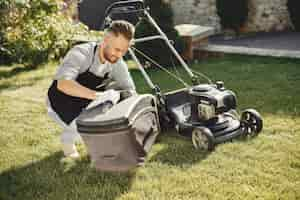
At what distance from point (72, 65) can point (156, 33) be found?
401cm

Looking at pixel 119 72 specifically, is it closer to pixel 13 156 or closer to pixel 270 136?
pixel 13 156

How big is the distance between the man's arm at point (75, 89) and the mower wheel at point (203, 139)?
3.09 feet

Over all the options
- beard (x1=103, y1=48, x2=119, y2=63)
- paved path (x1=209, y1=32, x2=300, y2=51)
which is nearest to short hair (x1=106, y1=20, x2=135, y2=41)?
beard (x1=103, y1=48, x2=119, y2=63)

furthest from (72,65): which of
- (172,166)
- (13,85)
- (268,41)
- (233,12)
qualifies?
(233,12)

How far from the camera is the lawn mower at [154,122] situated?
284 centimetres

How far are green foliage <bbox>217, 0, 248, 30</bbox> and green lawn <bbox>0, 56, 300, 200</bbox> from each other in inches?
220

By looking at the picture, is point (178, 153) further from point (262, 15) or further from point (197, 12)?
point (197, 12)

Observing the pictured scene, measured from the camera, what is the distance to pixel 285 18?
10719 millimetres

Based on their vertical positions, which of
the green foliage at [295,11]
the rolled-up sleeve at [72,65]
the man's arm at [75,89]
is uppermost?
the rolled-up sleeve at [72,65]

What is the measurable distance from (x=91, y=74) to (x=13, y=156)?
3.61 ft

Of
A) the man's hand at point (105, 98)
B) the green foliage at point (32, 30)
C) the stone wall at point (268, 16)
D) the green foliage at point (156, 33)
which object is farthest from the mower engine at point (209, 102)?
the stone wall at point (268, 16)

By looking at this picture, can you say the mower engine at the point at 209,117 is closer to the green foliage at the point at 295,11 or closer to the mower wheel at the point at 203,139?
the mower wheel at the point at 203,139

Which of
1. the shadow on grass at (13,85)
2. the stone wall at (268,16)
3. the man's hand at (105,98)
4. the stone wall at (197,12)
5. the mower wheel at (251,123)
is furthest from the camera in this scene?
the stone wall at (197,12)

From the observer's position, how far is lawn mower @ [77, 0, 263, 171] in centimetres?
284
